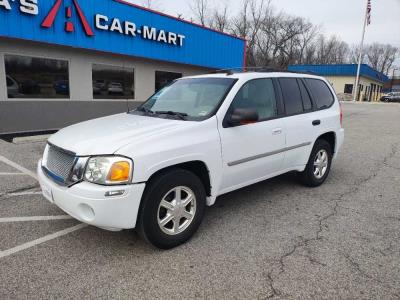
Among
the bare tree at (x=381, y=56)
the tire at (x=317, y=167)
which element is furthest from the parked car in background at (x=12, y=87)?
the bare tree at (x=381, y=56)

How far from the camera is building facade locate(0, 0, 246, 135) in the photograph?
29.3ft

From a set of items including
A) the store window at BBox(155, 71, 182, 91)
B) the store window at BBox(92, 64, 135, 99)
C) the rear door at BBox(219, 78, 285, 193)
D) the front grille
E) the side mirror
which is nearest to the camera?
the front grille

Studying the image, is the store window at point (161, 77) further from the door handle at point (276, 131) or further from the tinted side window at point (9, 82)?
the door handle at point (276, 131)

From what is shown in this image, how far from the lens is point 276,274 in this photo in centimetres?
288

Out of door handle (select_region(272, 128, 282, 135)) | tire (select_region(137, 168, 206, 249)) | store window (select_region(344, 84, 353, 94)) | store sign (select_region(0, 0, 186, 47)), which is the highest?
store sign (select_region(0, 0, 186, 47))

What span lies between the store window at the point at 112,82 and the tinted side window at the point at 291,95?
27.4 feet

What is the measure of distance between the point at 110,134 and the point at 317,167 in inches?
139

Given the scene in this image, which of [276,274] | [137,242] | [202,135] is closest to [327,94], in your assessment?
[202,135]

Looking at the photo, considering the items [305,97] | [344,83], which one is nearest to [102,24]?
[305,97]

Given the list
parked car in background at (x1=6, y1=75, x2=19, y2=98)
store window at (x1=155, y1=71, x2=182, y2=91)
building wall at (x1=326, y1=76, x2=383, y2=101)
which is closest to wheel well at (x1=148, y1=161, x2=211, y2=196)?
parked car in background at (x1=6, y1=75, x2=19, y2=98)

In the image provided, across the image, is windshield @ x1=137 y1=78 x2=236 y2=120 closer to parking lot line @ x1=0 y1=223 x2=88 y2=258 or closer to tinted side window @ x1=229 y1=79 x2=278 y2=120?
tinted side window @ x1=229 y1=79 x2=278 y2=120

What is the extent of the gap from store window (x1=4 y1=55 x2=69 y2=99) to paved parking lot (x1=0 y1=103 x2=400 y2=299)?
18.3ft

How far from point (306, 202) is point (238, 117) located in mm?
1930

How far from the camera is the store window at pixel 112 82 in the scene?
37.2ft
